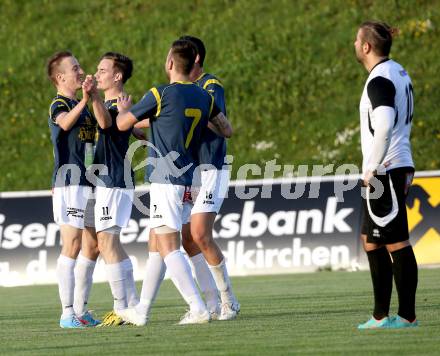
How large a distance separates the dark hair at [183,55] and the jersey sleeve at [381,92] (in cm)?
165

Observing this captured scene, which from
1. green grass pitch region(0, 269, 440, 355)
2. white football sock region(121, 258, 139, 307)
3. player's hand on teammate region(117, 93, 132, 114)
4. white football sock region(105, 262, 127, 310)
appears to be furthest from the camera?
white football sock region(121, 258, 139, 307)

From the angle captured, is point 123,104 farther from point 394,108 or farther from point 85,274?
point 394,108

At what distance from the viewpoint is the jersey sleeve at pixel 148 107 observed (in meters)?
9.12

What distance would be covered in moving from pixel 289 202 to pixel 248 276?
1375mm

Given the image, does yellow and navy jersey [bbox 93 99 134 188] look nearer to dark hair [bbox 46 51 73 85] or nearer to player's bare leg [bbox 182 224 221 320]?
dark hair [bbox 46 51 73 85]

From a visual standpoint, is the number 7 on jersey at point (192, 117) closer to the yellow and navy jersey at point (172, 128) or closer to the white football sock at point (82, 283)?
the yellow and navy jersey at point (172, 128)

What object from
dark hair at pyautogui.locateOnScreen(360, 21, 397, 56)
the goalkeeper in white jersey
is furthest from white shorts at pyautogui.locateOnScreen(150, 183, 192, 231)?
dark hair at pyautogui.locateOnScreen(360, 21, 397, 56)

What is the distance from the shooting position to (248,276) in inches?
711

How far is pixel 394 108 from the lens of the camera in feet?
27.4

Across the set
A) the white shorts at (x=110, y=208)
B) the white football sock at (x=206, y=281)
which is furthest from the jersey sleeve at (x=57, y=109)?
the white football sock at (x=206, y=281)

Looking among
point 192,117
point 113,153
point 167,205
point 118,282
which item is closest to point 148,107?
point 192,117

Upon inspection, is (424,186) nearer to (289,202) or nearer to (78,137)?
(289,202)

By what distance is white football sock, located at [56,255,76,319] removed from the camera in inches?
392

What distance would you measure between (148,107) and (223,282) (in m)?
2.05
